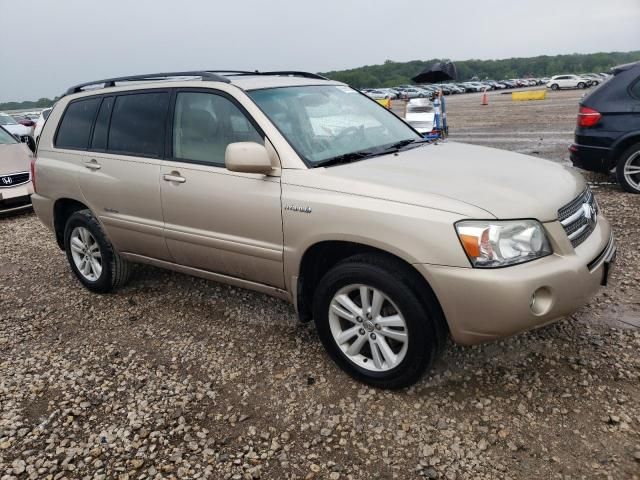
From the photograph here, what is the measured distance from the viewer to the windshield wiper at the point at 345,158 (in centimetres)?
306

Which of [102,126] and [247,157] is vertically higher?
[102,126]

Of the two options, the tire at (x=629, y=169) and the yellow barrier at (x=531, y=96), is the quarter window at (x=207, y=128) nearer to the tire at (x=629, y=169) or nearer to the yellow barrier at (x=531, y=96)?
the tire at (x=629, y=169)

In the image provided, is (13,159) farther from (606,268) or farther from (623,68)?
(623,68)

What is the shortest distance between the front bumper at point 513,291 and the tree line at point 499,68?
114418 mm

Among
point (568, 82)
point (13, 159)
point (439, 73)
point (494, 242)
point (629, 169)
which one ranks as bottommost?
point (629, 169)

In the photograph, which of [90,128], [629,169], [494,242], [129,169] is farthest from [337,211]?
[629,169]

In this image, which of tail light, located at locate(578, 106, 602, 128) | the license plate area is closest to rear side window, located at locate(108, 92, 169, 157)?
the license plate area

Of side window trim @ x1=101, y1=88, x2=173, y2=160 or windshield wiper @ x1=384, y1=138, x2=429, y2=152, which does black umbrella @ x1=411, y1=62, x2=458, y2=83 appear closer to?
windshield wiper @ x1=384, y1=138, x2=429, y2=152

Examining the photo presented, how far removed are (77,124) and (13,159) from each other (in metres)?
4.69

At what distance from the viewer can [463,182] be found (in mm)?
2738

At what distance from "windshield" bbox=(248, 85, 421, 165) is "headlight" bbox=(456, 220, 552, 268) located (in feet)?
3.52

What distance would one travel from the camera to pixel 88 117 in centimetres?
436

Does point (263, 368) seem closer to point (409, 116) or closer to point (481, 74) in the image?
point (409, 116)

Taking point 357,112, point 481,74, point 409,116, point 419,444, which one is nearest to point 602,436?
point 419,444
